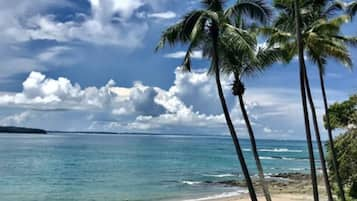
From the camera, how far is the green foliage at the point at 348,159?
1959 cm

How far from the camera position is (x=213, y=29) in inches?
511

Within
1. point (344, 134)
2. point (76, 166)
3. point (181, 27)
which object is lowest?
point (76, 166)

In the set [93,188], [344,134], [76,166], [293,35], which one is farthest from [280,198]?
[76,166]

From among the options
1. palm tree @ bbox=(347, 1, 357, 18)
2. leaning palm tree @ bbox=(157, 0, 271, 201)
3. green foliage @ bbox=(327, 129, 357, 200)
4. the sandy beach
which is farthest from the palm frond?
the sandy beach

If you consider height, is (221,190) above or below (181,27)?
below

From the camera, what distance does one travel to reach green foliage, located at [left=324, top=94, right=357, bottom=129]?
2062cm

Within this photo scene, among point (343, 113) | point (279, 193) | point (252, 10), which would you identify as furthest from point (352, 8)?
point (279, 193)

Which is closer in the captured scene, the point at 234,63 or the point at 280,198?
the point at 234,63

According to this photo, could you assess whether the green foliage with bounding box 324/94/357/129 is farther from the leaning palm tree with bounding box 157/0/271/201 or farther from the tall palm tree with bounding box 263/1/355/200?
the leaning palm tree with bounding box 157/0/271/201

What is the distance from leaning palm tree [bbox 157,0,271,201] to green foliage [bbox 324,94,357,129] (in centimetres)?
940

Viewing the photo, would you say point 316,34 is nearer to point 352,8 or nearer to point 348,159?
point 352,8

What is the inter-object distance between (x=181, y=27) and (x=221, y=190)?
86.1ft

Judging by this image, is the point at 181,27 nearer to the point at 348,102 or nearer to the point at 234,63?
the point at 234,63

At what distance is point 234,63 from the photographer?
44.5ft
